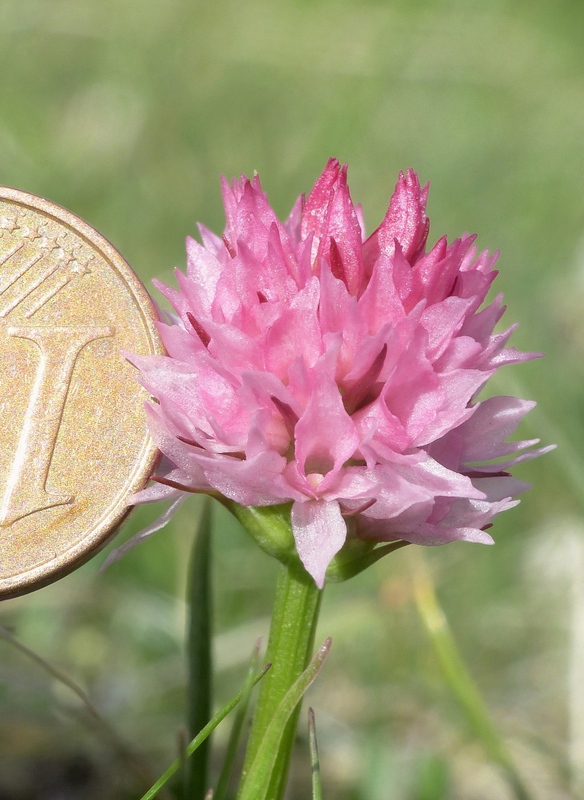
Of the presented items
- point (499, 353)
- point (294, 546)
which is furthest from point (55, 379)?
point (499, 353)

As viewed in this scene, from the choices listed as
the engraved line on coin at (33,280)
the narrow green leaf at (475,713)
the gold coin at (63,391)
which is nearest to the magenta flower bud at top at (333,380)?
the gold coin at (63,391)

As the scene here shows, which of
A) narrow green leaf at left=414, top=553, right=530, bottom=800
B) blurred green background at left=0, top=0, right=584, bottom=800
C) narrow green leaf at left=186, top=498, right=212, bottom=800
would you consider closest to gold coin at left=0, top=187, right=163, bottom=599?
narrow green leaf at left=186, top=498, right=212, bottom=800

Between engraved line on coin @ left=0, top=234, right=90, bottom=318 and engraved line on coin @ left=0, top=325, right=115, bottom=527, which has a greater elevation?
engraved line on coin @ left=0, top=234, right=90, bottom=318

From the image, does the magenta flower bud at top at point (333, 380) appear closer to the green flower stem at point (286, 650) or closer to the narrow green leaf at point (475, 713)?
the green flower stem at point (286, 650)

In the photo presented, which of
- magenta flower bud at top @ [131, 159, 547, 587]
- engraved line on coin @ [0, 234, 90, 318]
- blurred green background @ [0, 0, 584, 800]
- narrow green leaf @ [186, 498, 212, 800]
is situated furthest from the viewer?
blurred green background @ [0, 0, 584, 800]

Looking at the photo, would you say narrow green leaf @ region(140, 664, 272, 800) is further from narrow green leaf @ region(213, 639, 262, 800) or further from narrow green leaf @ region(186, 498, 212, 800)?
narrow green leaf @ region(186, 498, 212, 800)

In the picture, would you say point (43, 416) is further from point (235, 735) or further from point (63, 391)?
point (235, 735)

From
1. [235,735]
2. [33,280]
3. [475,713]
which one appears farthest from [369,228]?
[235,735]
